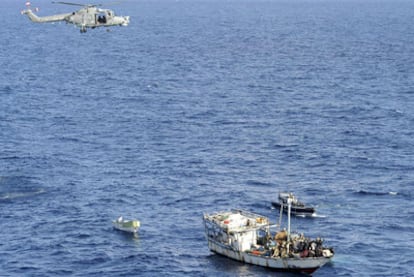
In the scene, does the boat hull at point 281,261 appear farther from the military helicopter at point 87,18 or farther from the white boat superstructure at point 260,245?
the military helicopter at point 87,18

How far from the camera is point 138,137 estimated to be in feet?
630

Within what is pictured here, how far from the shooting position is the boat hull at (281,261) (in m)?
117

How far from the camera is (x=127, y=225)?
13288 cm

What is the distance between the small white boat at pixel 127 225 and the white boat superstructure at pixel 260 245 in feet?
35.3

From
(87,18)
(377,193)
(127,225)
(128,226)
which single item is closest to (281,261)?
(128,226)

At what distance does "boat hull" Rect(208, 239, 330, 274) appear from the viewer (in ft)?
384

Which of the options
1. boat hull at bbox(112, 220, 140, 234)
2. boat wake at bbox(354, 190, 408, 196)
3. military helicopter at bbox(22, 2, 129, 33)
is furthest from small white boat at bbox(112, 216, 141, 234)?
boat wake at bbox(354, 190, 408, 196)

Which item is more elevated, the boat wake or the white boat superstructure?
the boat wake

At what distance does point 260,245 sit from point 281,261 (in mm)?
7090

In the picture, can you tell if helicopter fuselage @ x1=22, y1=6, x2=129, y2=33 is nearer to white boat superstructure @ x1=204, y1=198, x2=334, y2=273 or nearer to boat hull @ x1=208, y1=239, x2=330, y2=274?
white boat superstructure @ x1=204, y1=198, x2=334, y2=273

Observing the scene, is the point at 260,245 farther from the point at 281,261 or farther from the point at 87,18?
the point at 87,18

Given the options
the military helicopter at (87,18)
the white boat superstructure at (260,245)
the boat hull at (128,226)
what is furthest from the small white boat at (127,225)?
the military helicopter at (87,18)

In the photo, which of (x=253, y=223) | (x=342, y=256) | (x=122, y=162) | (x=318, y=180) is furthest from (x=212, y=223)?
(x=122, y=162)

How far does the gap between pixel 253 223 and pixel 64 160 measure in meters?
58.7
